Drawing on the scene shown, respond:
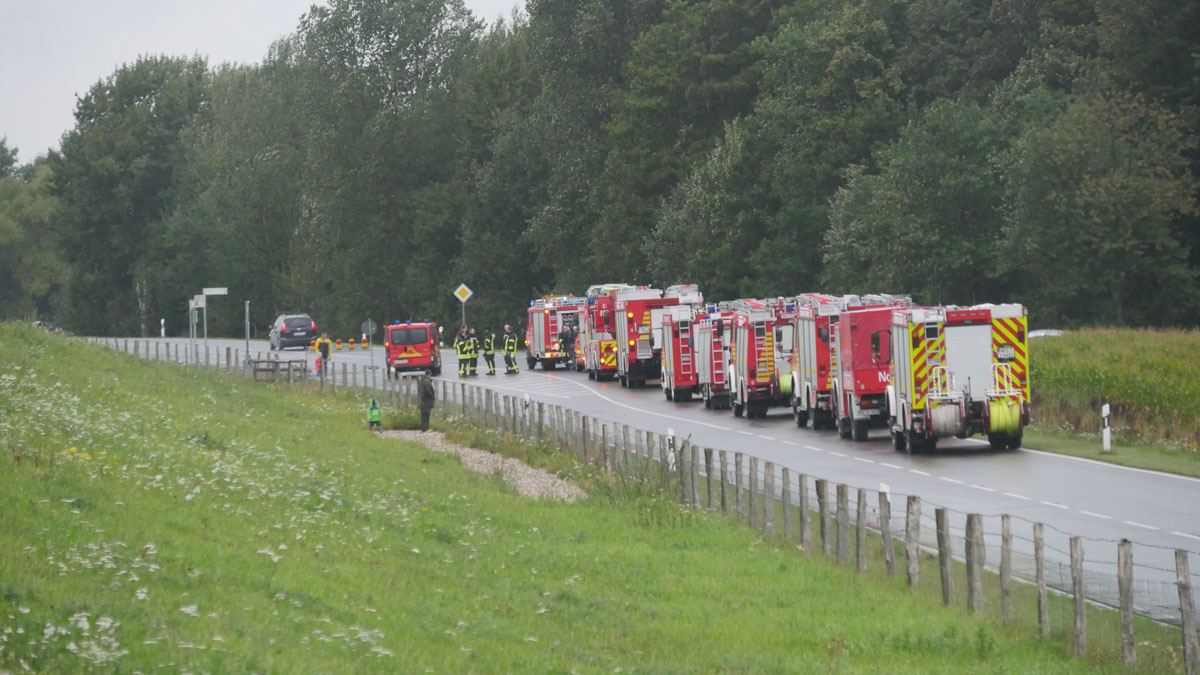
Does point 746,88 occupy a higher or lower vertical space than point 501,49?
lower

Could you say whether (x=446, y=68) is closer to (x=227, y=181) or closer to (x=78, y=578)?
(x=227, y=181)

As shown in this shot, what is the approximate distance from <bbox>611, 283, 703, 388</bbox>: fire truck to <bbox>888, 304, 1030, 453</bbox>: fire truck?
74.4 feet

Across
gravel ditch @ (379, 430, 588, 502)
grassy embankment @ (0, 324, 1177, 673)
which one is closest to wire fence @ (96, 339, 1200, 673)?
grassy embankment @ (0, 324, 1177, 673)

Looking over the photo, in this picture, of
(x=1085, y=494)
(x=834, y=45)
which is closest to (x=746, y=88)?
(x=834, y=45)

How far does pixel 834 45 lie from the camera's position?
71.3m

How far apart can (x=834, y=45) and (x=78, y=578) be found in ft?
213

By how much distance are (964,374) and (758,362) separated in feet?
37.0

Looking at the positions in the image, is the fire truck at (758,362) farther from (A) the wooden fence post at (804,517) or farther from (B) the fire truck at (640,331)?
(A) the wooden fence post at (804,517)

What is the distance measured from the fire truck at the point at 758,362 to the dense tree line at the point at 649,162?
1681 cm

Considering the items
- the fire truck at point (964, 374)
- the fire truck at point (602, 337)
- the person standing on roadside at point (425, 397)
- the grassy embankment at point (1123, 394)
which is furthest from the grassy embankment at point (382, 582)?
the fire truck at point (602, 337)

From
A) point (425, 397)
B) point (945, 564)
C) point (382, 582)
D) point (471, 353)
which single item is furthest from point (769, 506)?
point (471, 353)

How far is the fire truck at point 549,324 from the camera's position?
64438 mm

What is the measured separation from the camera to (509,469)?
97.3 feet

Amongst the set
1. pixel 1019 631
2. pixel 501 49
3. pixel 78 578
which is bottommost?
pixel 1019 631
